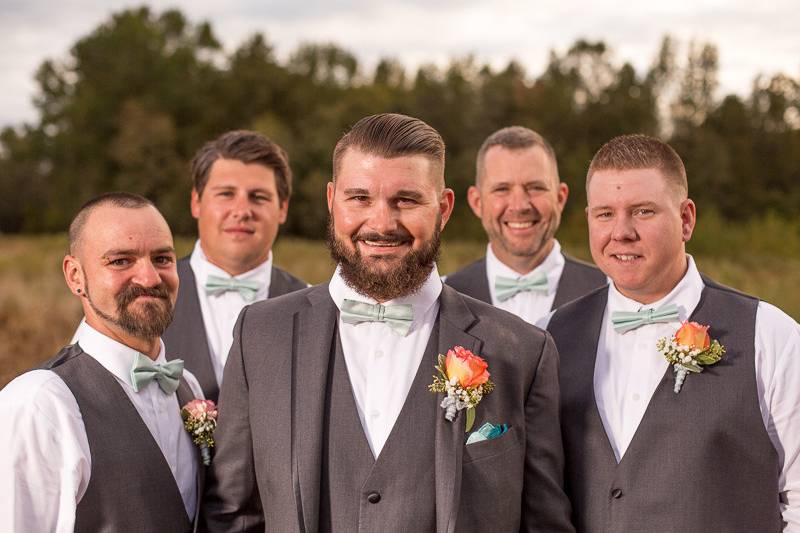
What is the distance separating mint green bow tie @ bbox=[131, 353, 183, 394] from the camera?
11.6 ft

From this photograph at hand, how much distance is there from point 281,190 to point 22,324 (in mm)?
9233

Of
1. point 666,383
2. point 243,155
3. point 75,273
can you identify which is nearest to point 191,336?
point 243,155

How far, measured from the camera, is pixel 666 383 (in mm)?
3578

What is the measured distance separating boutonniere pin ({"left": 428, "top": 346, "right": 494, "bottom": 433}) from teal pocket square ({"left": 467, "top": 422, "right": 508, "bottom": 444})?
4cm

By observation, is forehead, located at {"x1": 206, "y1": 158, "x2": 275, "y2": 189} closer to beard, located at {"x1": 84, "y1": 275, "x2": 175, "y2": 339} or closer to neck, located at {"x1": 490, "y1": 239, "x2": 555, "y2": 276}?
neck, located at {"x1": 490, "y1": 239, "x2": 555, "y2": 276}

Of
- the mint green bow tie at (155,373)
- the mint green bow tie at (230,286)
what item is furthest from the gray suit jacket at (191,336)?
the mint green bow tie at (155,373)

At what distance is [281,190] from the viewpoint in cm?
565

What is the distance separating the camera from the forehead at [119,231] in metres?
3.65

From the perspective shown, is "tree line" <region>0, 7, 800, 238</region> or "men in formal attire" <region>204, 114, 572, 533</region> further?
"tree line" <region>0, 7, 800, 238</region>

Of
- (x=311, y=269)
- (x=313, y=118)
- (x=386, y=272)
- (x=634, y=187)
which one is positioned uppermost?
(x=313, y=118)

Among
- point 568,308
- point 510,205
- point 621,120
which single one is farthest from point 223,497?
point 621,120

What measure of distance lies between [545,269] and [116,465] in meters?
3.26

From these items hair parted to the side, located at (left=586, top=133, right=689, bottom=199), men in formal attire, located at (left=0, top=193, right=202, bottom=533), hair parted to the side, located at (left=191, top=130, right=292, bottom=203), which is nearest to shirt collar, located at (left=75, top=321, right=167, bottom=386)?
men in formal attire, located at (left=0, top=193, right=202, bottom=533)

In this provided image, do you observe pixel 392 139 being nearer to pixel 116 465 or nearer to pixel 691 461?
pixel 116 465
